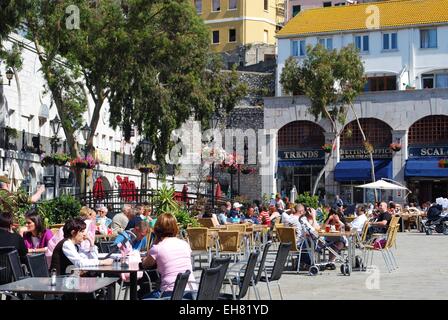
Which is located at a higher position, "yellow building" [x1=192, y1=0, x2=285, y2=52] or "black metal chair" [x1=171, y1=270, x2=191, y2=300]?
"yellow building" [x1=192, y1=0, x2=285, y2=52]

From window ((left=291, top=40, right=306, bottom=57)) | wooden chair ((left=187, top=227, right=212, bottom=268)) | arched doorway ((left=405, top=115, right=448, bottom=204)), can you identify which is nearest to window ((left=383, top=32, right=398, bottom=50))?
window ((left=291, top=40, right=306, bottom=57))

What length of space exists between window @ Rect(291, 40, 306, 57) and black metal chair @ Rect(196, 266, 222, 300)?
53.4 meters

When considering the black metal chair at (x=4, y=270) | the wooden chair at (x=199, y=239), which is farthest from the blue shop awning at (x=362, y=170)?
the black metal chair at (x=4, y=270)

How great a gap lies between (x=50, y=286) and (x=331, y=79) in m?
43.9

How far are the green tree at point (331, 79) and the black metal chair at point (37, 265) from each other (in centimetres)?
4146

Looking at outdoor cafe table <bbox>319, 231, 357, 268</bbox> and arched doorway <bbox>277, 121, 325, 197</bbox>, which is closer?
outdoor cafe table <bbox>319, 231, 357, 268</bbox>

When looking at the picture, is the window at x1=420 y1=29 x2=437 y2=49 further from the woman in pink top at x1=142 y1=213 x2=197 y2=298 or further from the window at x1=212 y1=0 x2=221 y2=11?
the woman in pink top at x1=142 y1=213 x2=197 y2=298

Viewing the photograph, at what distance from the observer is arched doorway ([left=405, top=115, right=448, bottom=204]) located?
5431 centimetres

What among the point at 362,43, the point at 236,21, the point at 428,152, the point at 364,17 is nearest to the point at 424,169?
the point at 428,152

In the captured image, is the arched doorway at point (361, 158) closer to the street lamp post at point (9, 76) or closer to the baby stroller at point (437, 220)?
the baby stroller at point (437, 220)

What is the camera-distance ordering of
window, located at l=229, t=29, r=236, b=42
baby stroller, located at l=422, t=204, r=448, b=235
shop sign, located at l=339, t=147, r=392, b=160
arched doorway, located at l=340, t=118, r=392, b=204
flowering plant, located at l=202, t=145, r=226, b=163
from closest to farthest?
baby stroller, located at l=422, t=204, r=448, b=235 → arched doorway, located at l=340, t=118, r=392, b=204 → shop sign, located at l=339, t=147, r=392, b=160 → flowering plant, located at l=202, t=145, r=226, b=163 → window, located at l=229, t=29, r=236, b=42

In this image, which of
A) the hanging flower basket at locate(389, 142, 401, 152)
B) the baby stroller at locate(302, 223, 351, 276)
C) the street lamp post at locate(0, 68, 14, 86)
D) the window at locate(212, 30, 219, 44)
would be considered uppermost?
the window at locate(212, 30, 219, 44)

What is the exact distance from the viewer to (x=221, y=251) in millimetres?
18781
